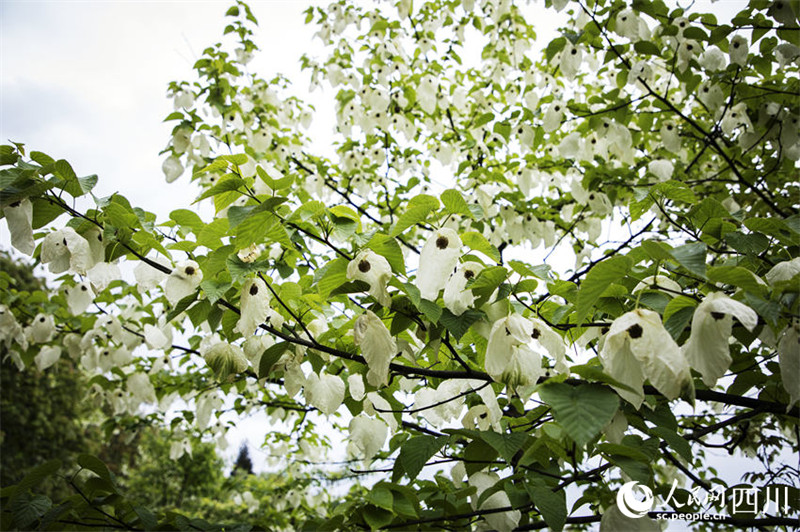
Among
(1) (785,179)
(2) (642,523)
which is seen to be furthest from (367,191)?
(2) (642,523)

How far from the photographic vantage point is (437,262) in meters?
0.87

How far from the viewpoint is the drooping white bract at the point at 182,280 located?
3.26 ft

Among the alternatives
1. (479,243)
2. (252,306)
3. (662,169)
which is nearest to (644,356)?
(479,243)

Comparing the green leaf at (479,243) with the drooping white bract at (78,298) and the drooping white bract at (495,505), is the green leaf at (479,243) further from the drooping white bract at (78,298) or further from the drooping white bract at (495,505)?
the drooping white bract at (78,298)

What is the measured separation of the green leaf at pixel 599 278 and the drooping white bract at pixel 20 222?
95 cm

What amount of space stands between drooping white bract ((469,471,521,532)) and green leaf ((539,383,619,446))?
44 cm

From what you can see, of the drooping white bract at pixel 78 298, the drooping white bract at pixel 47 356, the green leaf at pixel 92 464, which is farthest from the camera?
the drooping white bract at pixel 47 356

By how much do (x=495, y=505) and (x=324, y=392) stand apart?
42cm

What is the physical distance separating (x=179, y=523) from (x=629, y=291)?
1162 mm

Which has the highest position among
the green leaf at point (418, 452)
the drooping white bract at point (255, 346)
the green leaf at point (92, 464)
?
the drooping white bract at point (255, 346)

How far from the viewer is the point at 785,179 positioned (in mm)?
2488

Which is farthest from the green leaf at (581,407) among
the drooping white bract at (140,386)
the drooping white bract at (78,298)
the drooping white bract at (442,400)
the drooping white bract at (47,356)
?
the drooping white bract at (47,356)

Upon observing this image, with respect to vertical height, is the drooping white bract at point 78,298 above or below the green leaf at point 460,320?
above

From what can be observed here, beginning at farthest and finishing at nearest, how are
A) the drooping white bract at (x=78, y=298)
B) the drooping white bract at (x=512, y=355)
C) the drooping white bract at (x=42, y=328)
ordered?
the drooping white bract at (x=42, y=328) < the drooping white bract at (x=78, y=298) < the drooping white bract at (x=512, y=355)
